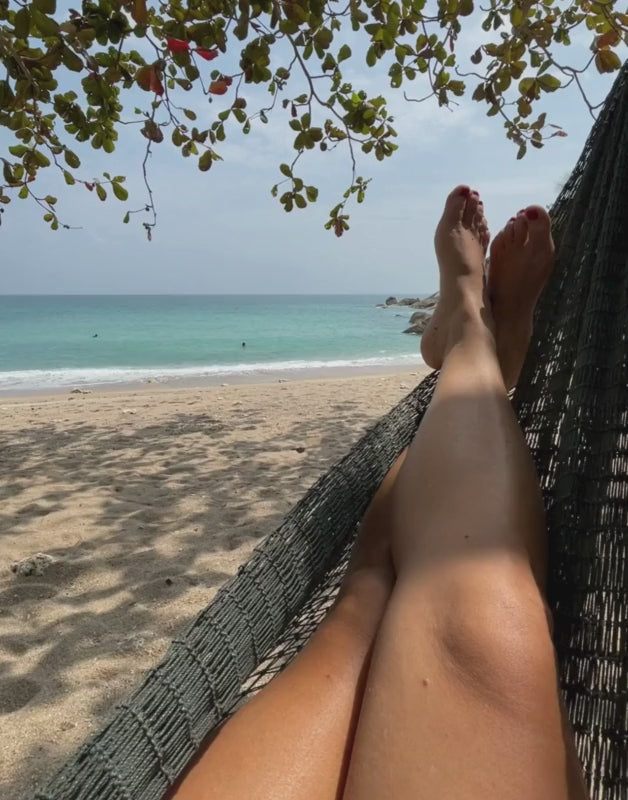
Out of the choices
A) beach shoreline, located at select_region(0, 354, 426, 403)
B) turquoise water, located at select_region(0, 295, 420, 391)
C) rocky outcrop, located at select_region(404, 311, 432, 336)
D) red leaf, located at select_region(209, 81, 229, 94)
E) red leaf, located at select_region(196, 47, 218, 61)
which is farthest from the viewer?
rocky outcrop, located at select_region(404, 311, 432, 336)

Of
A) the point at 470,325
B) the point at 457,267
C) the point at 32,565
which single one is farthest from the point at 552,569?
the point at 32,565

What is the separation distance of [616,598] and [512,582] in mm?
157

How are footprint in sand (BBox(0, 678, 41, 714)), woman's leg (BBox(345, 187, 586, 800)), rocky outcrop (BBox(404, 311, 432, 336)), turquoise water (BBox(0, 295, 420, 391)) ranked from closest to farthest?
woman's leg (BBox(345, 187, 586, 800)) → footprint in sand (BBox(0, 678, 41, 714)) → turquoise water (BBox(0, 295, 420, 391)) → rocky outcrop (BBox(404, 311, 432, 336))

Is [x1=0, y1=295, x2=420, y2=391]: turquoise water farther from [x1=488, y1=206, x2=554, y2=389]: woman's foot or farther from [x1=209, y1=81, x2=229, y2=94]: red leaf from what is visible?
[x1=488, y1=206, x2=554, y2=389]: woman's foot

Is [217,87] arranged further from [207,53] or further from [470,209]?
[470,209]

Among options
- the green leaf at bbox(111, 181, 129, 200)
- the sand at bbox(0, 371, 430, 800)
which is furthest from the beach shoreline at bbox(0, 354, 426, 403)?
the green leaf at bbox(111, 181, 129, 200)

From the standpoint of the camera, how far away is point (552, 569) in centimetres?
83

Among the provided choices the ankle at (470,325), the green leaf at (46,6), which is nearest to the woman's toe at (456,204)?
the ankle at (470,325)

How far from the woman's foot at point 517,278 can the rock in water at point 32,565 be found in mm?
1331

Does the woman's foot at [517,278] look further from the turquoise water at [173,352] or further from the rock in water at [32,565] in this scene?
the turquoise water at [173,352]

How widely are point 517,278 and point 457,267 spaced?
0.17 metres

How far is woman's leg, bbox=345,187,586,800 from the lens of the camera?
0.56m

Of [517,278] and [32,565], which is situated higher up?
[517,278]

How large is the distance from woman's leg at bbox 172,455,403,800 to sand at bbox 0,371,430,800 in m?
0.63
